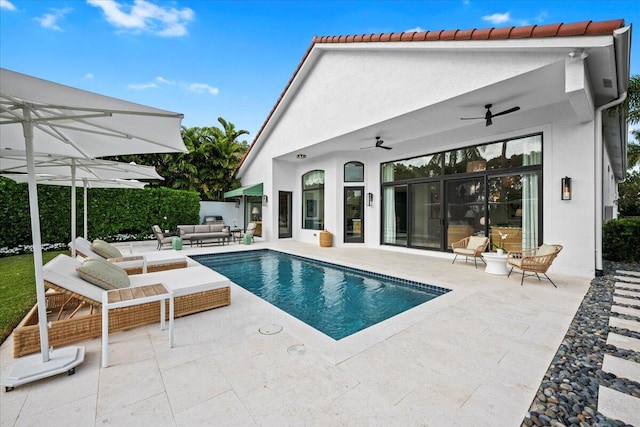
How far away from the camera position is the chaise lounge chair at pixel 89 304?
379 cm

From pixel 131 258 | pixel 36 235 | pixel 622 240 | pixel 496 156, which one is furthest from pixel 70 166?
pixel 622 240

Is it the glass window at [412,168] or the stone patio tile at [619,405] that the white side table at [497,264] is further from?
the stone patio tile at [619,405]

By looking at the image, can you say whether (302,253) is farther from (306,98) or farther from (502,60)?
(502,60)

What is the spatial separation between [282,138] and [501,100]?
1065 cm

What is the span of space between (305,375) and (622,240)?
12.6 metres

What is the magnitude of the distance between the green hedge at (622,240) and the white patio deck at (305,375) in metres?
7.49

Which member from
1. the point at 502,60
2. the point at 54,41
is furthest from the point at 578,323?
the point at 54,41

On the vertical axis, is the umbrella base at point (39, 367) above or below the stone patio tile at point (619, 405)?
above

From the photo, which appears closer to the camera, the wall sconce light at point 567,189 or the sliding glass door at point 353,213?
the wall sconce light at point 567,189

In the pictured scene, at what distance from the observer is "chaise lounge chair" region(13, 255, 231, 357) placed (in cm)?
379

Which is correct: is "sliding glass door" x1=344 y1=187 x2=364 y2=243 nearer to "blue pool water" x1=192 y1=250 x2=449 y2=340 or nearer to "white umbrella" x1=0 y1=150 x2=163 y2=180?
"blue pool water" x1=192 y1=250 x2=449 y2=340

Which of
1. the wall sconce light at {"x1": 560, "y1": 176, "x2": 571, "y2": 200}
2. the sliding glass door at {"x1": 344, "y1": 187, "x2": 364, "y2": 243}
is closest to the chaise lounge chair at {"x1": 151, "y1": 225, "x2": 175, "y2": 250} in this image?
the sliding glass door at {"x1": 344, "y1": 187, "x2": 364, "y2": 243}

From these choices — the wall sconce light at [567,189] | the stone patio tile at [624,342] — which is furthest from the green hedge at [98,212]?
the stone patio tile at [624,342]

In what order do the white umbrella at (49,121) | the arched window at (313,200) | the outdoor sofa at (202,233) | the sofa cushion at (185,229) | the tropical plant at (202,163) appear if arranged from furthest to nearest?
the tropical plant at (202,163) < the arched window at (313,200) < the sofa cushion at (185,229) < the outdoor sofa at (202,233) < the white umbrella at (49,121)
